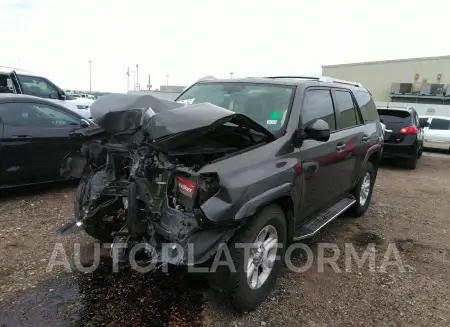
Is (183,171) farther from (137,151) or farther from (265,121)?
(265,121)

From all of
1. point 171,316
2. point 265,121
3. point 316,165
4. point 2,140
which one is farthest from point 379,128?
point 2,140

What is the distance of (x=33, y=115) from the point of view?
5.91 metres

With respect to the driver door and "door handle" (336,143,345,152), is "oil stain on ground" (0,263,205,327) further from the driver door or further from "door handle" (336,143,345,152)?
the driver door

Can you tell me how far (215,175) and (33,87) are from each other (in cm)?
955

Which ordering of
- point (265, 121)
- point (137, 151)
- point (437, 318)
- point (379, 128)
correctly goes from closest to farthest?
1. point (137, 151)
2. point (437, 318)
3. point (265, 121)
4. point (379, 128)

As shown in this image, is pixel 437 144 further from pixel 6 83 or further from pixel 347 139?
pixel 6 83

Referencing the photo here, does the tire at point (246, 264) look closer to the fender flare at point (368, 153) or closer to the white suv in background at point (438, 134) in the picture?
the fender flare at point (368, 153)

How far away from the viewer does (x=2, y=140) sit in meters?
5.36

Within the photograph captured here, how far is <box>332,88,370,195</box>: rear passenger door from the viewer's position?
4441 mm

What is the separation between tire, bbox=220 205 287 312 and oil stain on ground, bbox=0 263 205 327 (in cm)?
38

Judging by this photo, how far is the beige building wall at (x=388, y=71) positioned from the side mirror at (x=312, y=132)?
35.8 m

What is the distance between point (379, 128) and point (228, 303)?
4224 millimetres

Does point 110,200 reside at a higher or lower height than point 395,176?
higher

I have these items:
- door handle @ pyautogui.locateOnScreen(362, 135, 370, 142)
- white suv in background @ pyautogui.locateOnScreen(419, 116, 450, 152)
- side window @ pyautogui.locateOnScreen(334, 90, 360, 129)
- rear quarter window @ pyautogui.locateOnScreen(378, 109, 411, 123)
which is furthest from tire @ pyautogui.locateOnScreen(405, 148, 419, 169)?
side window @ pyautogui.locateOnScreen(334, 90, 360, 129)
